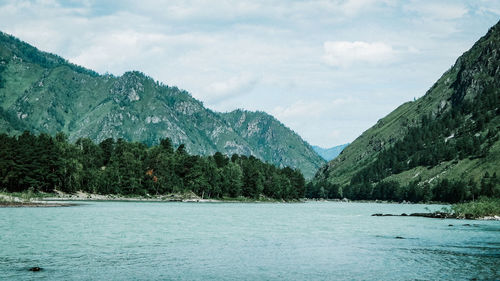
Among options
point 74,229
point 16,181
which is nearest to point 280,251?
point 74,229

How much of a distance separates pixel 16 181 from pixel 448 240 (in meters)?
147

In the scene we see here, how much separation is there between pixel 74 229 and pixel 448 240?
191 ft

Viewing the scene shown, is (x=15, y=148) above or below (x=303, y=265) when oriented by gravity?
above

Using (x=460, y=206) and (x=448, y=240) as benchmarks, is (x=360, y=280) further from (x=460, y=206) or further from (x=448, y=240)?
(x=460, y=206)

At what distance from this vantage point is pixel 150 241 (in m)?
70.8

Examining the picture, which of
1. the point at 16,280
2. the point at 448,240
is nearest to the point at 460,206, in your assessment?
the point at 448,240

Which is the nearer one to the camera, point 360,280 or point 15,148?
point 360,280

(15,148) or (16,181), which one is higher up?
(15,148)

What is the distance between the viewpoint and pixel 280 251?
63156mm

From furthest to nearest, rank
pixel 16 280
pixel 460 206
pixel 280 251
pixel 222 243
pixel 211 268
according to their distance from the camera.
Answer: pixel 460 206 → pixel 222 243 → pixel 280 251 → pixel 211 268 → pixel 16 280

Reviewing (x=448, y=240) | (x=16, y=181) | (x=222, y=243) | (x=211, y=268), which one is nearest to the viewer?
(x=211, y=268)

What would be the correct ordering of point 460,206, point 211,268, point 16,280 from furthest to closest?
point 460,206, point 211,268, point 16,280

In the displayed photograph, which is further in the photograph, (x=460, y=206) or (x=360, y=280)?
(x=460, y=206)

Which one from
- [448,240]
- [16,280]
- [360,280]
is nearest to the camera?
[16,280]
